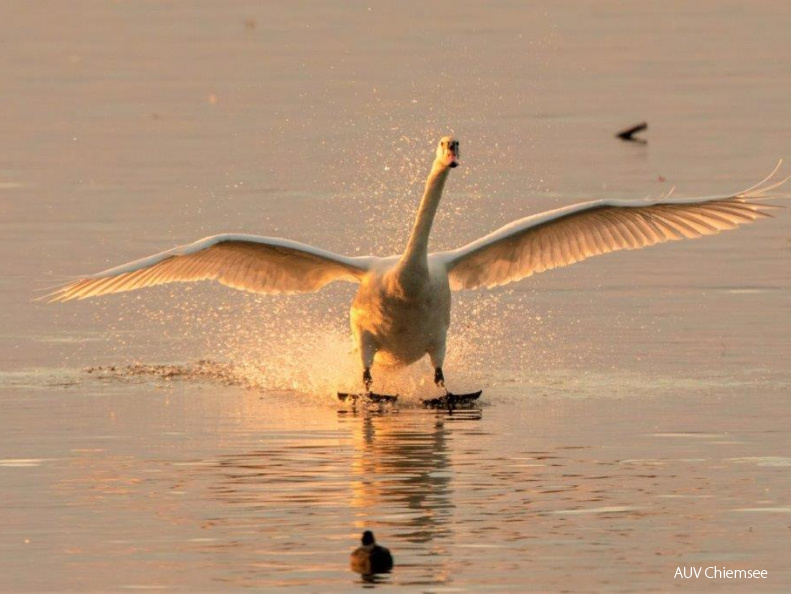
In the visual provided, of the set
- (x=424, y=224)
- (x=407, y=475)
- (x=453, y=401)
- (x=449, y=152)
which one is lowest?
(x=407, y=475)

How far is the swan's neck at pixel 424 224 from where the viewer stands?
18828mm

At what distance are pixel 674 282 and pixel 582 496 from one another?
30.8ft

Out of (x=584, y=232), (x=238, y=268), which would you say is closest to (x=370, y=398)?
(x=238, y=268)

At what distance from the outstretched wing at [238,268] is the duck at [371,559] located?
6.93m

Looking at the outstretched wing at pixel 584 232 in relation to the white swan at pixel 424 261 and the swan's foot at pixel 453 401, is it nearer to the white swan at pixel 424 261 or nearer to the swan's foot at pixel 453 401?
the white swan at pixel 424 261

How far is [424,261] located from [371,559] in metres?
7.22

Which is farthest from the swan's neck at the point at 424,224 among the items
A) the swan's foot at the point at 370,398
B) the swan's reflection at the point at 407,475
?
the swan's reflection at the point at 407,475

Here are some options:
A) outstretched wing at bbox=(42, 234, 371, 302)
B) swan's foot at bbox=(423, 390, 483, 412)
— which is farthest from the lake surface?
outstretched wing at bbox=(42, 234, 371, 302)

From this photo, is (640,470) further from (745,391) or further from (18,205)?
(18,205)

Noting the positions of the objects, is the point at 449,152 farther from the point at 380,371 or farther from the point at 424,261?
the point at 380,371

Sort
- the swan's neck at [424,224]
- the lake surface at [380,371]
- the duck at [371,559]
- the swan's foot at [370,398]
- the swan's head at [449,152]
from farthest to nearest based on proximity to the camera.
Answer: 1. the swan's neck at [424,224]
2. the swan's foot at [370,398]
3. the swan's head at [449,152]
4. the lake surface at [380,371]
5. the duck at [371,559]

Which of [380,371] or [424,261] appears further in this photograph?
A: [380,371]

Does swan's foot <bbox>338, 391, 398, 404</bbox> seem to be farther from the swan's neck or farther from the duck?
the duck

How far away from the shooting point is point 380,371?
19.8 m
